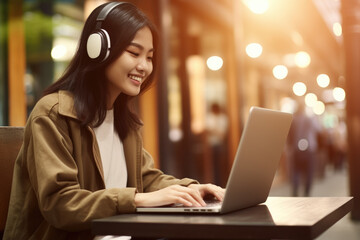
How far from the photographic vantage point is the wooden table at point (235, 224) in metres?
1.30

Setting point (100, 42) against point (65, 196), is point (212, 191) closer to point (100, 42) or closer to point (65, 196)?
point (65, 196)

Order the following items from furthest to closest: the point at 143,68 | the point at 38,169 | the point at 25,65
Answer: the point at 25,65
the point at 143,68
the point at 38,169

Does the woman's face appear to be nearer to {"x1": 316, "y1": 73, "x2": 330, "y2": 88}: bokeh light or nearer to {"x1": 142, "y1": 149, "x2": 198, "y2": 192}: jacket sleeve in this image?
{"x1": 142, "y1": 149, "x2": 198, "y2": 192}: jacket sleeve

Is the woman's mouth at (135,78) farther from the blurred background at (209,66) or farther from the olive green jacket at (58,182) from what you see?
the blurred background at (209,66)

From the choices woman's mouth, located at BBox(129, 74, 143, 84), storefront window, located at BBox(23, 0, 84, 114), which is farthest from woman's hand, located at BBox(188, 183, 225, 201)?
storefront window, located at BBox(23, 0, 84, 114)

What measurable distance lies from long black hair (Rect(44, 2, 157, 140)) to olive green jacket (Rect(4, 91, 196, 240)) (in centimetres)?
6

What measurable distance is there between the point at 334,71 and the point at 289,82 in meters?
8.62

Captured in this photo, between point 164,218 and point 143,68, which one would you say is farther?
point 143,68

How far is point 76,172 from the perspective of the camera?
1703 millimetres

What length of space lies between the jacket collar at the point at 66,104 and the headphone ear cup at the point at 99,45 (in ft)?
0.59

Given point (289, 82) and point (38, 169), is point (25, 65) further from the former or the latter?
point (289, 82)

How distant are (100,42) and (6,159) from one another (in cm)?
59

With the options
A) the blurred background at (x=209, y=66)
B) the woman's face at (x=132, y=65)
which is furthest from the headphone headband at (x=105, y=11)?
the blurred background at (x=209, y=66)

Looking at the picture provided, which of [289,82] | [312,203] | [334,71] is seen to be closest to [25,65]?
[312,203]
